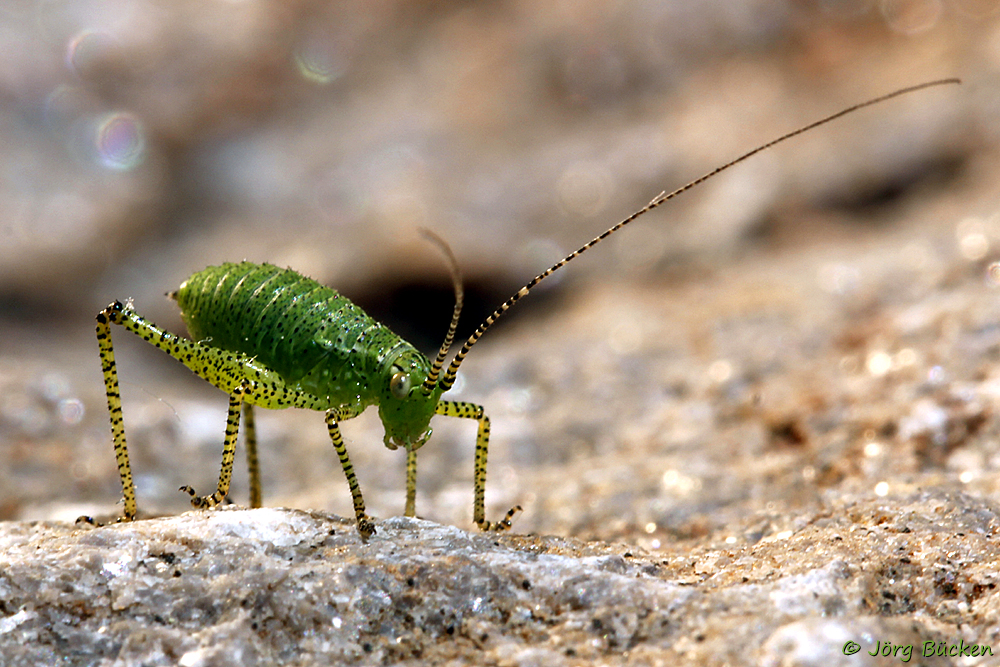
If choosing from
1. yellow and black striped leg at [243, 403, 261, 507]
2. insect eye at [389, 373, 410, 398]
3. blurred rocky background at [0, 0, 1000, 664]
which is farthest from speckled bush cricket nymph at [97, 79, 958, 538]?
blurred rocky background at [0, 0, 1000, 664]

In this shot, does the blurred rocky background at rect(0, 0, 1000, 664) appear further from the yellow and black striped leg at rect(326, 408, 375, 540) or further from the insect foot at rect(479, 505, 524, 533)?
the yellow and black striped leg at rect(326, 408, 375, 540)

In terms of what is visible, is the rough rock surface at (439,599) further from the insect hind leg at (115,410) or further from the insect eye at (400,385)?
the insect eye at (400,385)

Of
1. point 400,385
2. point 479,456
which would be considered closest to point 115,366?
point 400,385

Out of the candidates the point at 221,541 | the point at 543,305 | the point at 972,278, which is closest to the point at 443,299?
the point at 543,305

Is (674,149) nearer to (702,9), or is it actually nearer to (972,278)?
(702,9)

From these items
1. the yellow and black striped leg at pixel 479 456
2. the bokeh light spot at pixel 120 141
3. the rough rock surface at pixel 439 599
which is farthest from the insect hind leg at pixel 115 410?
the bokeh light spot at pixel 120 141

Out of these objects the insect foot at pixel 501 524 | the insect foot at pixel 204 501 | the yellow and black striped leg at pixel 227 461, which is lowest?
the insect foot at pixel 501 524
